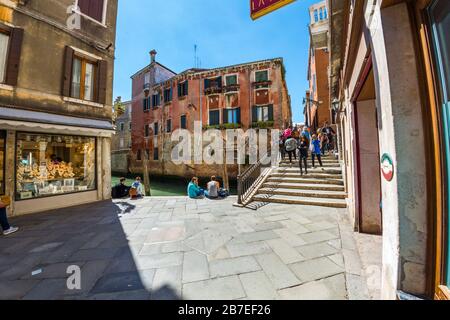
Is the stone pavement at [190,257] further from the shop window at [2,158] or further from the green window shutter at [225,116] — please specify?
the green window shutter at [225,116]

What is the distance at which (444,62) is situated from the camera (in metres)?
1.30

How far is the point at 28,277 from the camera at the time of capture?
2.73 meters

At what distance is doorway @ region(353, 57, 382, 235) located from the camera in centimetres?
349

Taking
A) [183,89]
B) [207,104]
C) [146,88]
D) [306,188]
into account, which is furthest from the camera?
[146,88]

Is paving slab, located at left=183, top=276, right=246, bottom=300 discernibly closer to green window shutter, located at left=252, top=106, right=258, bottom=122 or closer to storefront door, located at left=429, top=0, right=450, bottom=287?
storefront door, located at left=429, top=0, right=450, bottom=287

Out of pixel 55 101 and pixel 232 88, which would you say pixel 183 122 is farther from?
pixel 55 101

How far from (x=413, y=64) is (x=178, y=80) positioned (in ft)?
75.6

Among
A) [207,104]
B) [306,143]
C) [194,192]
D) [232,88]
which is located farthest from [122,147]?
[306,143]

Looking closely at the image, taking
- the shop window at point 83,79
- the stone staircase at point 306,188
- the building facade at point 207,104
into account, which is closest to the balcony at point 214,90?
the building facade at point 207,104

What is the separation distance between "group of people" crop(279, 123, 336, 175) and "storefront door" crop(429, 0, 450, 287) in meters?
6.41

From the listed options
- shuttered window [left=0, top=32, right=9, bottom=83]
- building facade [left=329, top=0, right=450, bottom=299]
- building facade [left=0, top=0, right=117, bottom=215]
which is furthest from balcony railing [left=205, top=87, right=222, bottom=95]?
building facade [left=329, top=0, right=450, bottom=299]

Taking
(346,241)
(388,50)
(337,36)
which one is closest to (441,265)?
(388,50)

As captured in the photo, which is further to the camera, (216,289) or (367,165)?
(367,165)

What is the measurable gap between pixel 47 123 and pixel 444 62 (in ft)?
29.1
